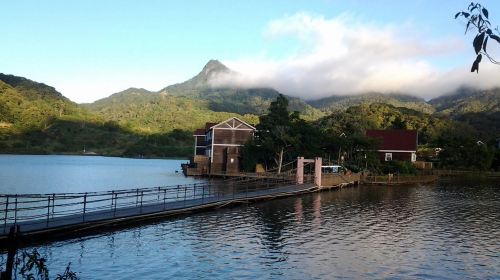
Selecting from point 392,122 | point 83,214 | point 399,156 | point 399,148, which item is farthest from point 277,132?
point 392,122

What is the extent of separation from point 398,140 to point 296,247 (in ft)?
264

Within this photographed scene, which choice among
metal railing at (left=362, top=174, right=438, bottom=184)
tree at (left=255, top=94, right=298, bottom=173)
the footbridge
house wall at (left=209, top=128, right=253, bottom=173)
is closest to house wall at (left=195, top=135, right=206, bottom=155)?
house wall at (left=209, top=128, right=253, bottom=173)

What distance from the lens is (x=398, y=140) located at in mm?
100062

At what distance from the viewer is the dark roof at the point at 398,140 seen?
323 feet

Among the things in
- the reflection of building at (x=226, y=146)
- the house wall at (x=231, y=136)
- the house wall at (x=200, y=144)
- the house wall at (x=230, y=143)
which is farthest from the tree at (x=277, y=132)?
the house wall at (x=200, y=144)

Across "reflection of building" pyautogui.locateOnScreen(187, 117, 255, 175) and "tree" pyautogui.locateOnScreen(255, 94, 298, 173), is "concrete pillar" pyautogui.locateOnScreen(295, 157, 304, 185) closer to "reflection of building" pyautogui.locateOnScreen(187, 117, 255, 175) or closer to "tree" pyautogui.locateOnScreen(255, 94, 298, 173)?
"tree" pyautogui.locateOnScreen(255, 94, 298, 173)

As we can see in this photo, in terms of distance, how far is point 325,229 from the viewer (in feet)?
105

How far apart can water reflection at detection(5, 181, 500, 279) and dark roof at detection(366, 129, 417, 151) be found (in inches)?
2288

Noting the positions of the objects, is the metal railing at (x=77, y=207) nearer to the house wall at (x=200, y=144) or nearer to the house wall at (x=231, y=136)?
the house wall at (x=231, y=136)

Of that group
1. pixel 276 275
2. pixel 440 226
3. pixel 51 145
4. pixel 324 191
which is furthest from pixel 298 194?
pixel 51 145

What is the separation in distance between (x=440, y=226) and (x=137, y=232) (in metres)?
22.4

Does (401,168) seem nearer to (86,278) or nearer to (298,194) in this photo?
(298,194)

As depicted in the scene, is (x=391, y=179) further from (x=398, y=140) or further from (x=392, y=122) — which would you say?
(x=392, y=122)

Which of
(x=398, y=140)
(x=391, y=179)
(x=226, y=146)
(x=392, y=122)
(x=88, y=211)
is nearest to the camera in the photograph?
(x=88, y=211)
